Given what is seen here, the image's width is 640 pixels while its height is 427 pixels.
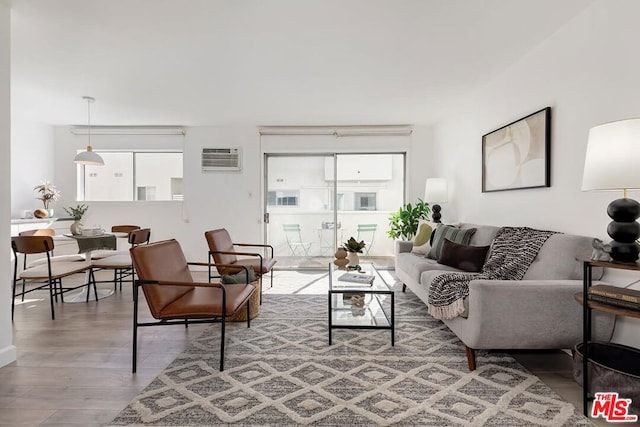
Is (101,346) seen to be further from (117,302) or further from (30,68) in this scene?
(30,68)

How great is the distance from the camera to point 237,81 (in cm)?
373

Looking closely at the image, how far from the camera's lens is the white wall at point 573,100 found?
2074 millimetres

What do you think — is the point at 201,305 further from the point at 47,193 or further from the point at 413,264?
the point at 47,193

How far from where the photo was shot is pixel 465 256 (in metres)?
3.15

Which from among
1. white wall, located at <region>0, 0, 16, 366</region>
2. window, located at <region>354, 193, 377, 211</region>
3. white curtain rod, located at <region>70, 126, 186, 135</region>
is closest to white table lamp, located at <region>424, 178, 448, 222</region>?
window, located at <region>354, 193, 377, 211</region>

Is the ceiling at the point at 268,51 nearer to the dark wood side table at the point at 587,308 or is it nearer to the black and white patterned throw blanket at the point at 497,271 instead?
the black and white patterned throw blanket at the point at 497,271

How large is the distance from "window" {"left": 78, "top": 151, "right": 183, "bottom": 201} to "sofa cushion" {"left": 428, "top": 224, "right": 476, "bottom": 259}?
4.38m

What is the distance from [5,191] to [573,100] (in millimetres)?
4241

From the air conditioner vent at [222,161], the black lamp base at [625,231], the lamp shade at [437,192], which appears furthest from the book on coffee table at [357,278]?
the air conditioner vent at [222,161]

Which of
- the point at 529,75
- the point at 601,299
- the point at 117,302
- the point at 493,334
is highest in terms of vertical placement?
the point at 529,75

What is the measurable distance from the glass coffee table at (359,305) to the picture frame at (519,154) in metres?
1.66

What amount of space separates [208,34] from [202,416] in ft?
9.05

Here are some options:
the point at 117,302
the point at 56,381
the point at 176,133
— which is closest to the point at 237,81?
the point at 176,133

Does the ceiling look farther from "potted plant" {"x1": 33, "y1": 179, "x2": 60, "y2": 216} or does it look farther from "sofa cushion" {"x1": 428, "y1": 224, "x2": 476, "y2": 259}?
"sofa cushion" {"x1": 428, "y1": 224, "x2": 476, "y2": 259}
